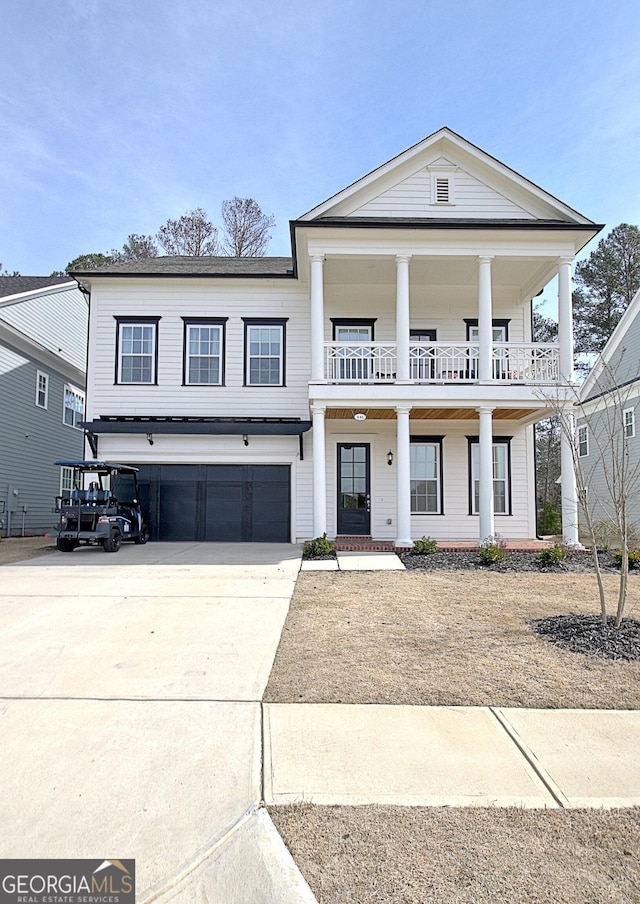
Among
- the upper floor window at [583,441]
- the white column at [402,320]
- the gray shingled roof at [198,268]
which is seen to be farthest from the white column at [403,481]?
the upper floor window at [583,441]

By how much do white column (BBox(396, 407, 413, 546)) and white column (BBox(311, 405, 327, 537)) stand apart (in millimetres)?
1730

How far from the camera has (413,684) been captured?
4.57m

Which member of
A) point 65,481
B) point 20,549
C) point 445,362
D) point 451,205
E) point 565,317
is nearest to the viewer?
point 565,317

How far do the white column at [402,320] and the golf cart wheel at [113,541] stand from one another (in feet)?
24.4

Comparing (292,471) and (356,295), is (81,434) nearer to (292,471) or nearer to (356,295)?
(292,471)

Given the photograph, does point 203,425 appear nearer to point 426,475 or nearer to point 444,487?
point 426,475

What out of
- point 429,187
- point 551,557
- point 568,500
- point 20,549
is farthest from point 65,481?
point 551,557

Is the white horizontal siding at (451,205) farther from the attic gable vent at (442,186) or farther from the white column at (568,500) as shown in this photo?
the white column at (568,500)

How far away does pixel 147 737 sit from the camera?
3660 mm

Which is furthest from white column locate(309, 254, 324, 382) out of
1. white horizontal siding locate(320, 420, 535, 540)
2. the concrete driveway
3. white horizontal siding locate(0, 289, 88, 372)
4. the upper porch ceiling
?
white horizontal siding locate(0, 289, 88, 372)

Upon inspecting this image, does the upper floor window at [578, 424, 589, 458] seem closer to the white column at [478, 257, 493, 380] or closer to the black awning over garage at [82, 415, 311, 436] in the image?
the white column at [478, 257, 493, 380]

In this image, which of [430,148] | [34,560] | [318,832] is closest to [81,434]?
[34,560]

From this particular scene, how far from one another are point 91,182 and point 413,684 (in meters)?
15.2

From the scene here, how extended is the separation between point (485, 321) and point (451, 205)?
10.9 feet
